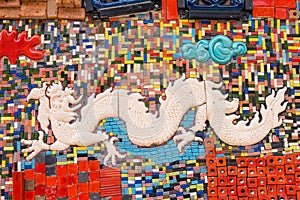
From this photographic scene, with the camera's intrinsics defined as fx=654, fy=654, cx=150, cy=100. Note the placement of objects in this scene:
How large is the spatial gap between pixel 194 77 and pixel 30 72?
98 cm

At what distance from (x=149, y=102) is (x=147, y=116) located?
0.09 meters

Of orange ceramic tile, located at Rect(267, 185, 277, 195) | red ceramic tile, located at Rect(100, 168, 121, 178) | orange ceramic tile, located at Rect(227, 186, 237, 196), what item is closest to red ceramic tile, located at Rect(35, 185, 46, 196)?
red ceramic tile, located at Rect(100, 168, 121, 178)

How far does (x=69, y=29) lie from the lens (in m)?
3.94

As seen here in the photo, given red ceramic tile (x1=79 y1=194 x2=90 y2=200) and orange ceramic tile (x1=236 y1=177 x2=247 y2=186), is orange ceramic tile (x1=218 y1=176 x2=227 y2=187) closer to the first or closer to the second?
orange ceramic tile (x1=236 y1=177 x2=247 y2=186)

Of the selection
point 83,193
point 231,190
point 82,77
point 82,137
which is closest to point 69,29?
point 82,77

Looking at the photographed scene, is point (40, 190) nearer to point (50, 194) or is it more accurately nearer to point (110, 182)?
point (50, 194)

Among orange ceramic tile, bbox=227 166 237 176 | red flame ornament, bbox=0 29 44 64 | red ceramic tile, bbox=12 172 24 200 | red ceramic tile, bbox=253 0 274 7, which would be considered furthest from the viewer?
red ceramic tile, bbox=253 0 274 7

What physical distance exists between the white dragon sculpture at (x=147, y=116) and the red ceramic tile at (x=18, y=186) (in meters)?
0.16

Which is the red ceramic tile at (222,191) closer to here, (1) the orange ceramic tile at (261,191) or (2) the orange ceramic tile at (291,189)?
(1) the orange ceramic tile at (261,191)

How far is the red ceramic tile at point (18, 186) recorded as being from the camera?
12.1 feet

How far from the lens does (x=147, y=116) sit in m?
3.83

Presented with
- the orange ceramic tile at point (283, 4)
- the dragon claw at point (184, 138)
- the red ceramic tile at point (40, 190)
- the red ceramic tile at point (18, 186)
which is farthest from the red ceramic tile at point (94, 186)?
the orange ceramic tile at point (283, 4)

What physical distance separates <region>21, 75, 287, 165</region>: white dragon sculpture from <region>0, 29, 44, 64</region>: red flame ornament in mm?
218

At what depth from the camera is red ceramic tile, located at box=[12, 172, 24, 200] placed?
12.1 feet
